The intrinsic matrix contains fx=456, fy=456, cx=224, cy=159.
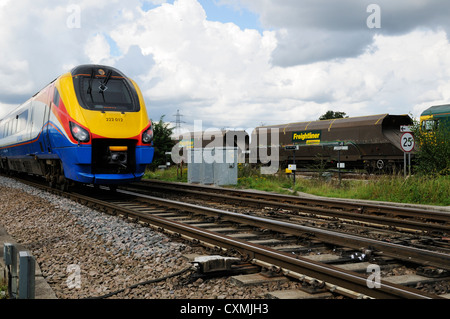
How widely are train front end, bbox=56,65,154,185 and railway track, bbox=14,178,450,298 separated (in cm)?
230

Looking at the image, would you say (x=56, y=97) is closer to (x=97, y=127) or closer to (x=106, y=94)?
(x=106, y=94)

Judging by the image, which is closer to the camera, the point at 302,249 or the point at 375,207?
the point at 302,249

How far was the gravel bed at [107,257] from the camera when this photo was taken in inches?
180

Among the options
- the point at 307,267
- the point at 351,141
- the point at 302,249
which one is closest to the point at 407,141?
the point at 302,249

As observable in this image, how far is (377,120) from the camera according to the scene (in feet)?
74.8

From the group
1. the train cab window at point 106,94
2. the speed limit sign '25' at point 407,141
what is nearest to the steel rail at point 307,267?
the train cab window at point 106,94

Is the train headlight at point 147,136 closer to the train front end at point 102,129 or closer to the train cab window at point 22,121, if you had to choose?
the train front end at point 102,129

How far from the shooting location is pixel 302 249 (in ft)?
20.0

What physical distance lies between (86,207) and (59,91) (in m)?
3.30

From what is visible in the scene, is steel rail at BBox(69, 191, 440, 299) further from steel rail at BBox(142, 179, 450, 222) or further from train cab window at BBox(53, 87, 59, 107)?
train cab window at BBox(53, 87, 59, 107)

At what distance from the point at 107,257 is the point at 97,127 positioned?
5.94 metres

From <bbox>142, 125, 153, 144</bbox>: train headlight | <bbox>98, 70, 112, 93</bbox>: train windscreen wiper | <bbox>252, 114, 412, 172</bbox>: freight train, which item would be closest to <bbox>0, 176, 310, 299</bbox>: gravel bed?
<bbox>142, 125, 153, 144</bbox>: train headlight

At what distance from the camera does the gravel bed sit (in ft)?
15.0

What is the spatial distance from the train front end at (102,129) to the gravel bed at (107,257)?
1.96m
